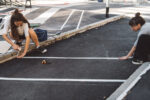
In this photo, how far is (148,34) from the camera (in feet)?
17.3

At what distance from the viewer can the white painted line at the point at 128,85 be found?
401cm

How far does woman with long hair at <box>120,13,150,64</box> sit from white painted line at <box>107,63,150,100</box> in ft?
1.42

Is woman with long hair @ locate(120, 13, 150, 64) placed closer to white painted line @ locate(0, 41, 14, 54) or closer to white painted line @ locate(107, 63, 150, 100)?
white painted line @ locate(107, 63, 150, 100)

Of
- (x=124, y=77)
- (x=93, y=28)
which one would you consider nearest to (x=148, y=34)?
(x=124, y=77)

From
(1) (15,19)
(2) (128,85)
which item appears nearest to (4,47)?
(1) (15,19)

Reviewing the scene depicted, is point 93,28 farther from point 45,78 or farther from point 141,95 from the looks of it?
point 141,95

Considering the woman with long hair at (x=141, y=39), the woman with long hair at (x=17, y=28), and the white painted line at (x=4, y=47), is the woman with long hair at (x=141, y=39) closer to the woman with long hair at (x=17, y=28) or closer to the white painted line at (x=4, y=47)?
the woman with long hair at (x=17, y=28)

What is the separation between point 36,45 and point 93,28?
416 cm

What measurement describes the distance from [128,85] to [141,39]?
1553 mm

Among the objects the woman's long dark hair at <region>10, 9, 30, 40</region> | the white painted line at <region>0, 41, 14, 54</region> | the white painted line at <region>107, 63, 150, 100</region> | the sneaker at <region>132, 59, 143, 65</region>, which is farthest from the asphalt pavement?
the white painted line at <region>0, 41, 14, 54</region>

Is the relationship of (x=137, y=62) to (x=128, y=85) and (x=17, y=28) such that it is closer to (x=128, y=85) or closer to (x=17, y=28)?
(x=128, y=85)

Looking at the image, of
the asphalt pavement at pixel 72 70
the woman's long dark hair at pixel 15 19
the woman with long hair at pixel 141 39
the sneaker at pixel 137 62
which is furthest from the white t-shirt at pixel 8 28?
the sneaker at pixel 137 62

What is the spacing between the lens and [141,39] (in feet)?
17.7

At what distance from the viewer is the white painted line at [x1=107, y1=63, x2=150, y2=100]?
4009 millimetres
